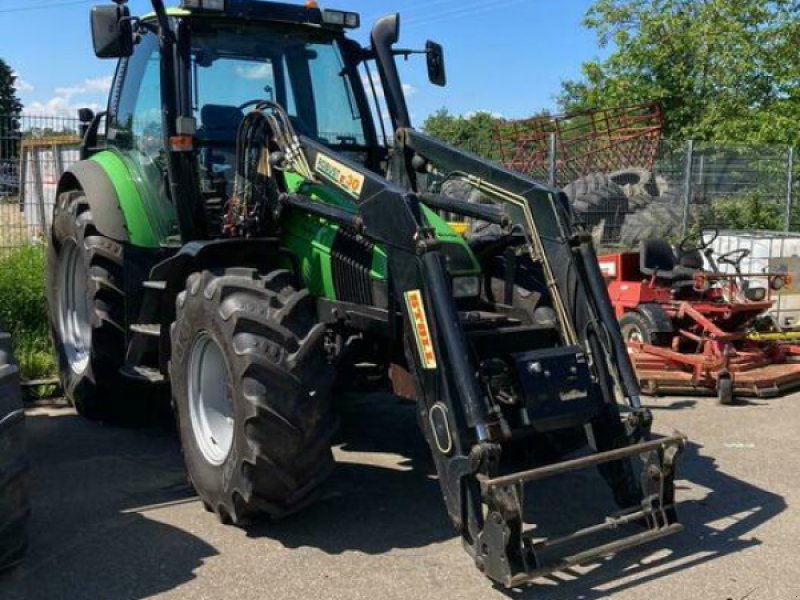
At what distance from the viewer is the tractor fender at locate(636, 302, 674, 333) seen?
8109 mm

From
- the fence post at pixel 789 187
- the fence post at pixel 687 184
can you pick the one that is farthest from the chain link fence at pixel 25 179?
the fence post at pixel 789 187

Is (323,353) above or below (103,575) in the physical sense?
above

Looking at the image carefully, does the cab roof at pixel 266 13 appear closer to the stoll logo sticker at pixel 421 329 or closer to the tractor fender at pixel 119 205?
the tractor fender at pixel 119 205

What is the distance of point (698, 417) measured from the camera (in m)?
6.79

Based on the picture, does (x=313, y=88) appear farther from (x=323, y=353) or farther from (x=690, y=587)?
(x=690, y=587)

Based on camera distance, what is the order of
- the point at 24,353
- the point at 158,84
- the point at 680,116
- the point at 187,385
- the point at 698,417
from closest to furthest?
1. the point at 187,385
2. the point at 158,84
3. the point at 698,417
4. the point at 24,353
5. the point at 680,116

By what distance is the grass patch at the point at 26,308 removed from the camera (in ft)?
24.5

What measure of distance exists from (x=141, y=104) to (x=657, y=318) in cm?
489

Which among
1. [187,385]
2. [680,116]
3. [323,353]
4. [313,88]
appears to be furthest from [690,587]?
[680,116]

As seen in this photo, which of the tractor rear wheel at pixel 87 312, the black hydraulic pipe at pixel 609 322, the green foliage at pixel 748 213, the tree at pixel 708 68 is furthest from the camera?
the tree at pixel 708 68

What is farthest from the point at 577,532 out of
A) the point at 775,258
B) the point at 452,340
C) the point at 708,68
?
the point at 708,68

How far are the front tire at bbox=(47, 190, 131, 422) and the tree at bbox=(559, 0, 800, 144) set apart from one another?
1719 centimetres

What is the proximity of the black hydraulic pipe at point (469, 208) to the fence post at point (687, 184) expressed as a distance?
9.16 metres

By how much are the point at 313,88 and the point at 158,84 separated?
0.97 m
